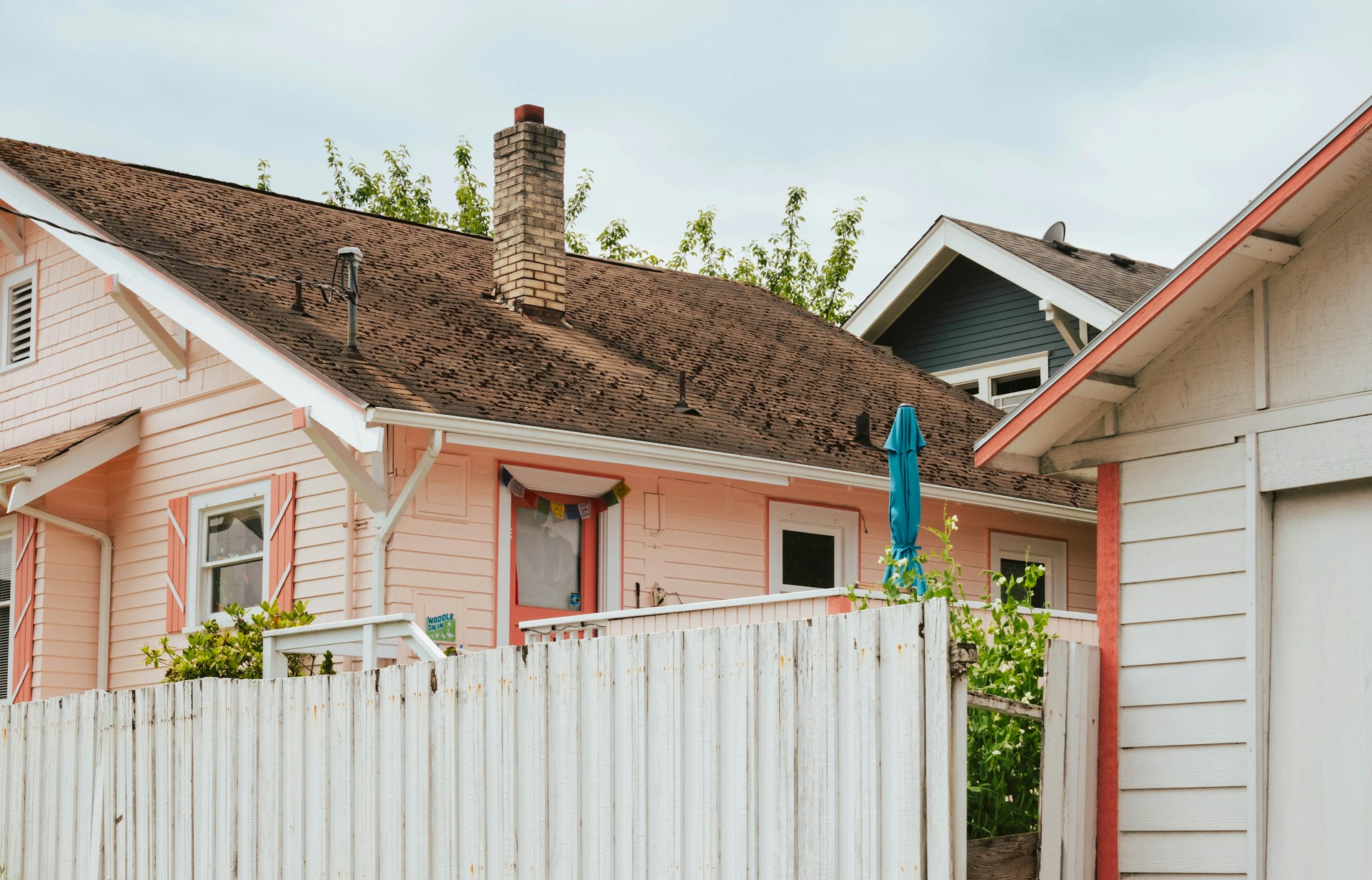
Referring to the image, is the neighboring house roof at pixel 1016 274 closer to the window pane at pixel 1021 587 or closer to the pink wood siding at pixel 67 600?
the window pane at pixel 1021 587

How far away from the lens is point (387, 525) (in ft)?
41.0

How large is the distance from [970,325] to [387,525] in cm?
1054

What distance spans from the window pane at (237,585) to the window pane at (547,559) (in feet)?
7.69

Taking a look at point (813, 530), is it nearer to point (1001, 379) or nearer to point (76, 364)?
point (1001, 379)

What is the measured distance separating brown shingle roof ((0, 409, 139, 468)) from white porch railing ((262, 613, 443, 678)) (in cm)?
455

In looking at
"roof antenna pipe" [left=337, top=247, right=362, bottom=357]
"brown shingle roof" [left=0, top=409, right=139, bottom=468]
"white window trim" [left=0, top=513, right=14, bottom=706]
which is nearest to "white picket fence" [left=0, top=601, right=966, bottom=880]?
"roof antenna pipe" [left=337, top=247, right=362, bottom=357]

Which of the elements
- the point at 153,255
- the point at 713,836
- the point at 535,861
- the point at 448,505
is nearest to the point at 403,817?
the point at 535,861

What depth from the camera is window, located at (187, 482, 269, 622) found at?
1415 cm

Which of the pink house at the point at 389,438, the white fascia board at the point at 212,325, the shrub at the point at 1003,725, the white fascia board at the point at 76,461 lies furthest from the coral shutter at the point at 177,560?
the shrub at the point at 1003,725

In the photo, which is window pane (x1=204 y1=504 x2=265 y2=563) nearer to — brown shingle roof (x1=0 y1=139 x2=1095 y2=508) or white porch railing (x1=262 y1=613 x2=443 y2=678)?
brown shingle roof (x1=0 y1=139 x2=1095 y2=508)

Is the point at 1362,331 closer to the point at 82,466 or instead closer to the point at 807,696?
the point at 807,696

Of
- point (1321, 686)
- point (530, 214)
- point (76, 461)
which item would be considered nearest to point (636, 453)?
point (530, 214)

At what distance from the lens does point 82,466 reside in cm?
1494

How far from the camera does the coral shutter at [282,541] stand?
1352cm
